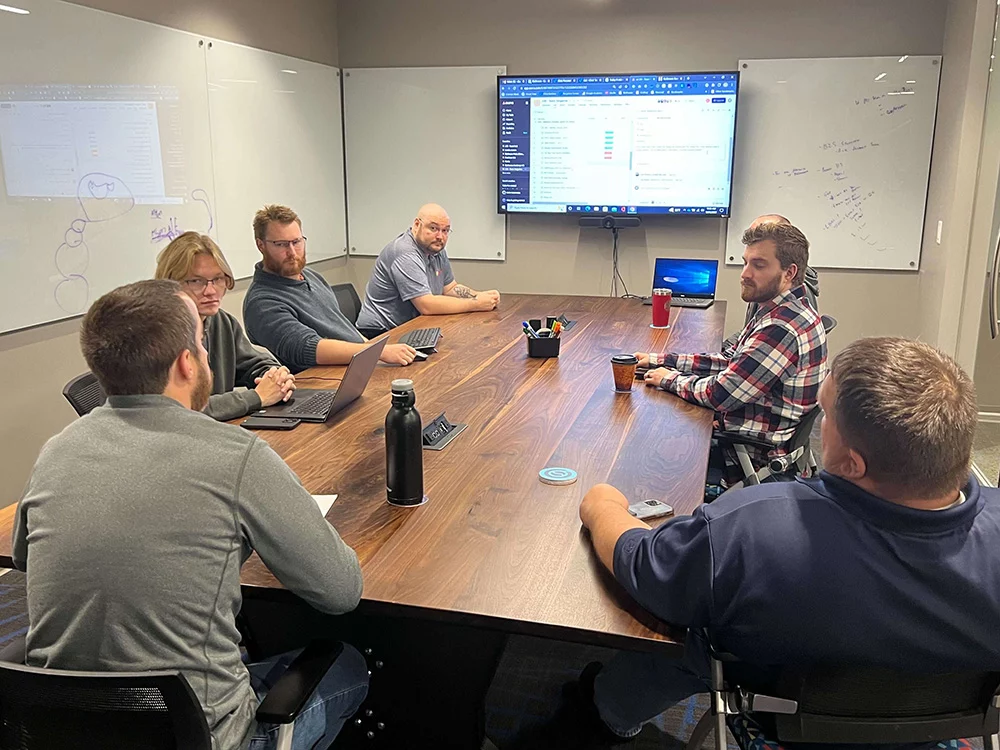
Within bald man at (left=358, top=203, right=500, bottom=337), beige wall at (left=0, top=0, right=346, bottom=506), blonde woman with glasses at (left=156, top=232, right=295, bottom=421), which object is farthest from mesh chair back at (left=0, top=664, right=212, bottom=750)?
bald man at (left=358, top=203, right=500, bottom=337)

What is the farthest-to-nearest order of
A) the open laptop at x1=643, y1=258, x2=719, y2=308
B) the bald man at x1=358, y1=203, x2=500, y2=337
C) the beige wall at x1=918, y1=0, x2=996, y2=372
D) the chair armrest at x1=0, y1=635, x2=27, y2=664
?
the open laptop at x1=643, y1=258, x2=719, y2=308 < the beige wall at x1=918, y1=0, x2=996, y2=372 < the bald man at x1=358, y1=203, x2=500, y2=337 < the chair armrest at x1=0, y1=635, x2=27, y2=664

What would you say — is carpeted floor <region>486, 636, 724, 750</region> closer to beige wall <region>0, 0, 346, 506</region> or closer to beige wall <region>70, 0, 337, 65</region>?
beige wall <region>0, 0, 346, 506</region>

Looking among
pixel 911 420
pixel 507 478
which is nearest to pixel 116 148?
pixel 507 478

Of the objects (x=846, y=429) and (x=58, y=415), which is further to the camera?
(x=58, y=415)

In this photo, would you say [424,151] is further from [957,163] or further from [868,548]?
[868,548]

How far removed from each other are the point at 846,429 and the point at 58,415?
10.7 ft

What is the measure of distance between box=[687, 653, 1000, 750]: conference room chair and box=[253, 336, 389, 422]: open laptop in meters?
1.34

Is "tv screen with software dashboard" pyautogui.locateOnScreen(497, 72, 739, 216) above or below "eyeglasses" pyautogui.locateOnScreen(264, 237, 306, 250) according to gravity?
above

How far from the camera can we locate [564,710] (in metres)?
2.12

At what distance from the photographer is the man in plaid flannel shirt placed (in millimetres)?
2359

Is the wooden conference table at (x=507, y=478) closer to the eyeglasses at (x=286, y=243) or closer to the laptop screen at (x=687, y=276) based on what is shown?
the eyeglasses at (x=286, y=243)

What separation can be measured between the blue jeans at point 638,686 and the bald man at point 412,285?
2.24 meters

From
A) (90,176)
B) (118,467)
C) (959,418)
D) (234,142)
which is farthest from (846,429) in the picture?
(234,142)

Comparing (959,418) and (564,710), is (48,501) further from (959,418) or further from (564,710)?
(564,710)
